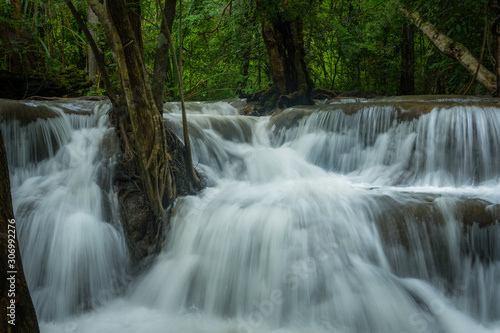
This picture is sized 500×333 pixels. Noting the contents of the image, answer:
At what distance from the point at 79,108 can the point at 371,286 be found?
4.56m

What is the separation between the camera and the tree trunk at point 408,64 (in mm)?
9742

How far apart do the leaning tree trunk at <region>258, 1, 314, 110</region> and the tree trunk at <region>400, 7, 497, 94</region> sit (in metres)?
2.46

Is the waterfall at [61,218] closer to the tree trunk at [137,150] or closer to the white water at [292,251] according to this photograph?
the white water at [292,251]

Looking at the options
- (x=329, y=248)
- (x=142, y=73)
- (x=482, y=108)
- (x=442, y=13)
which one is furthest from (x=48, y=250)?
(x=442, y=13)

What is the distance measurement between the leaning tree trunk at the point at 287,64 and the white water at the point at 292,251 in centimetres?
336

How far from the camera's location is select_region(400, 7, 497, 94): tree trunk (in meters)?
6.54

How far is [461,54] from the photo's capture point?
6867mm

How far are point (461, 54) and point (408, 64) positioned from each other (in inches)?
118

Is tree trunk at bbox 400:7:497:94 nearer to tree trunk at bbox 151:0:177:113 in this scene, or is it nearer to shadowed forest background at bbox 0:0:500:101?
shadowed forest background at bbox 0:0:500:101

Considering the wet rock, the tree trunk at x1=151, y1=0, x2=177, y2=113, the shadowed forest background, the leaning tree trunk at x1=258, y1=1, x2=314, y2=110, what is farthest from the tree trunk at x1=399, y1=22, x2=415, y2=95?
the wet rock

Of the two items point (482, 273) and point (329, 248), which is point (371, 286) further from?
point (482, 273)

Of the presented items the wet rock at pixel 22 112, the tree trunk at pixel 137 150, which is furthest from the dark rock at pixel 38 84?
the tree trunk at pixel 137 150

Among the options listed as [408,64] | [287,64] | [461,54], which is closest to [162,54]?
[287,64]

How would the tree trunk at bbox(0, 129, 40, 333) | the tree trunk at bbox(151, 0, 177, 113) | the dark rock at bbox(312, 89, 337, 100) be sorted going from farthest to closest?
the dark rock at bbox(312, 89, 337, 100), the tree trunk at bbox(151, 0, 177, 113), the tree trunk at bbox(0, 129, 40, 333)
